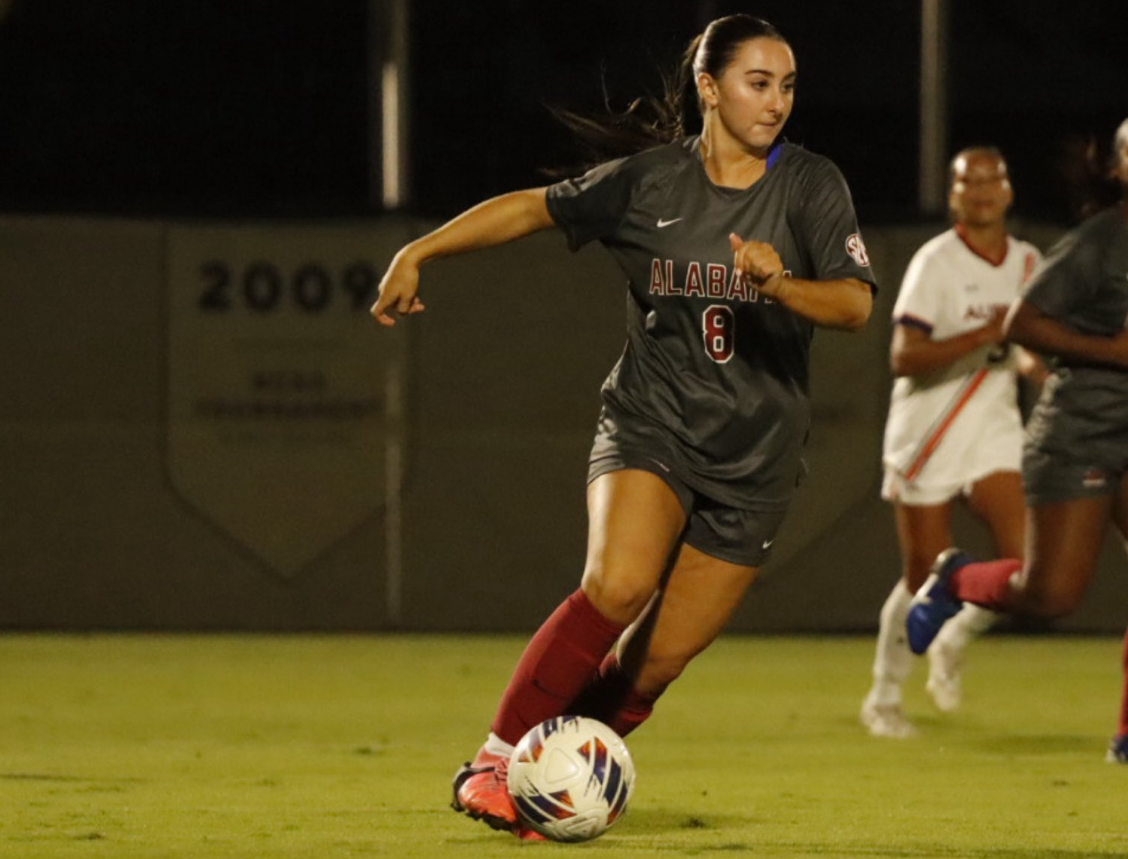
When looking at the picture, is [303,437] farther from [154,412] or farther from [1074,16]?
[1074,16]

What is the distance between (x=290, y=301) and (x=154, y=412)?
871 mm

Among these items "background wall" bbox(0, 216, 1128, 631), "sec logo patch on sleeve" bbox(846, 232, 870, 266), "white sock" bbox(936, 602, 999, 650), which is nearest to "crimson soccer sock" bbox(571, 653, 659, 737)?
"sec logo patch on sleeve" bbox(846, 232, 870, 266)

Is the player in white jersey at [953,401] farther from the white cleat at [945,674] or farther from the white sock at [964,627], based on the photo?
the white cleat at [945,674]

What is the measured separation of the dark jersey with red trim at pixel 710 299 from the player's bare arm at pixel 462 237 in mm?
67

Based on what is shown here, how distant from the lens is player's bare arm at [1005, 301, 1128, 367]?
7.30 metres

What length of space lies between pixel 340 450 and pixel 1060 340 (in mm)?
5420

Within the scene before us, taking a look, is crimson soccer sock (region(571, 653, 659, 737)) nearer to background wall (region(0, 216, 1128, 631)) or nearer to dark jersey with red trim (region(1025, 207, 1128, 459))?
dark jersey with red trim (region(1025, 207, 1128, 459))

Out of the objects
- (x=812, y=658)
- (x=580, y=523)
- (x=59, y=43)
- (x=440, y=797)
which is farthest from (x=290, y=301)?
(x=59, y=43)

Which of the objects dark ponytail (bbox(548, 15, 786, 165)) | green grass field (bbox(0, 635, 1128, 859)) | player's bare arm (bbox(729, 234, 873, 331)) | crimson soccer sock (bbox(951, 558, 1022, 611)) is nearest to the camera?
player's bare arm (bbox(729, 234, 873, 331))

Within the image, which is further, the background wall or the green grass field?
the background wall

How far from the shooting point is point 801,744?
8.20m

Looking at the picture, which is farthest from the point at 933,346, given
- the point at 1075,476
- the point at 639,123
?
the point at 639,123

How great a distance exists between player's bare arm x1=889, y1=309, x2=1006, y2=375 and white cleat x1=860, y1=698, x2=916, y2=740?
1.17 meters

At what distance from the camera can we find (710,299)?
5770 mm
